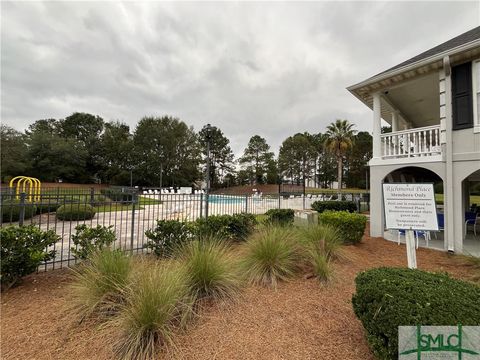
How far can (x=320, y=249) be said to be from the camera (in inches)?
184

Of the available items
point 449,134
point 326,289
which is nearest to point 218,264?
point 326,289

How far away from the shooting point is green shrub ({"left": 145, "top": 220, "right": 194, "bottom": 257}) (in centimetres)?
526

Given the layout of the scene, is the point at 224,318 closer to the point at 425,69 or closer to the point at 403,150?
the point at 403,150

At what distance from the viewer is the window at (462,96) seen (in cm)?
647

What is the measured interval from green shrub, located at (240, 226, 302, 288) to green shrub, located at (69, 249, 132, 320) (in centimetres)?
184

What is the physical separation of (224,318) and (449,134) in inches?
304

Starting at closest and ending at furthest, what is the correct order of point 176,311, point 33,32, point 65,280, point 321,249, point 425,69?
1. point 176,311
2. point 65,280
3. point 321,249
4. point 33,32
5. point 425,69

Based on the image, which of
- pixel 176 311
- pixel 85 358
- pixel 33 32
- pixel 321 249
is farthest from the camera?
pixel 33 32

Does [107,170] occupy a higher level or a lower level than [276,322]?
higher

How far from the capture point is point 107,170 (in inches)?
1881

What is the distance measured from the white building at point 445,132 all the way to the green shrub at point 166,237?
6.54 m

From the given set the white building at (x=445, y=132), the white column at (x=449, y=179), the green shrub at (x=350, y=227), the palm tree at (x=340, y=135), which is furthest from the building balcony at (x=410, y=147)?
the palm tree at (x=340, y=135)

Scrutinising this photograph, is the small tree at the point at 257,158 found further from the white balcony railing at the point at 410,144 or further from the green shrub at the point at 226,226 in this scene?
the green shrub at the point at 226,226

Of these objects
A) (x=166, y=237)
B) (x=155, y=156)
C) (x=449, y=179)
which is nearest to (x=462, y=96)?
(x=449, y=179)
